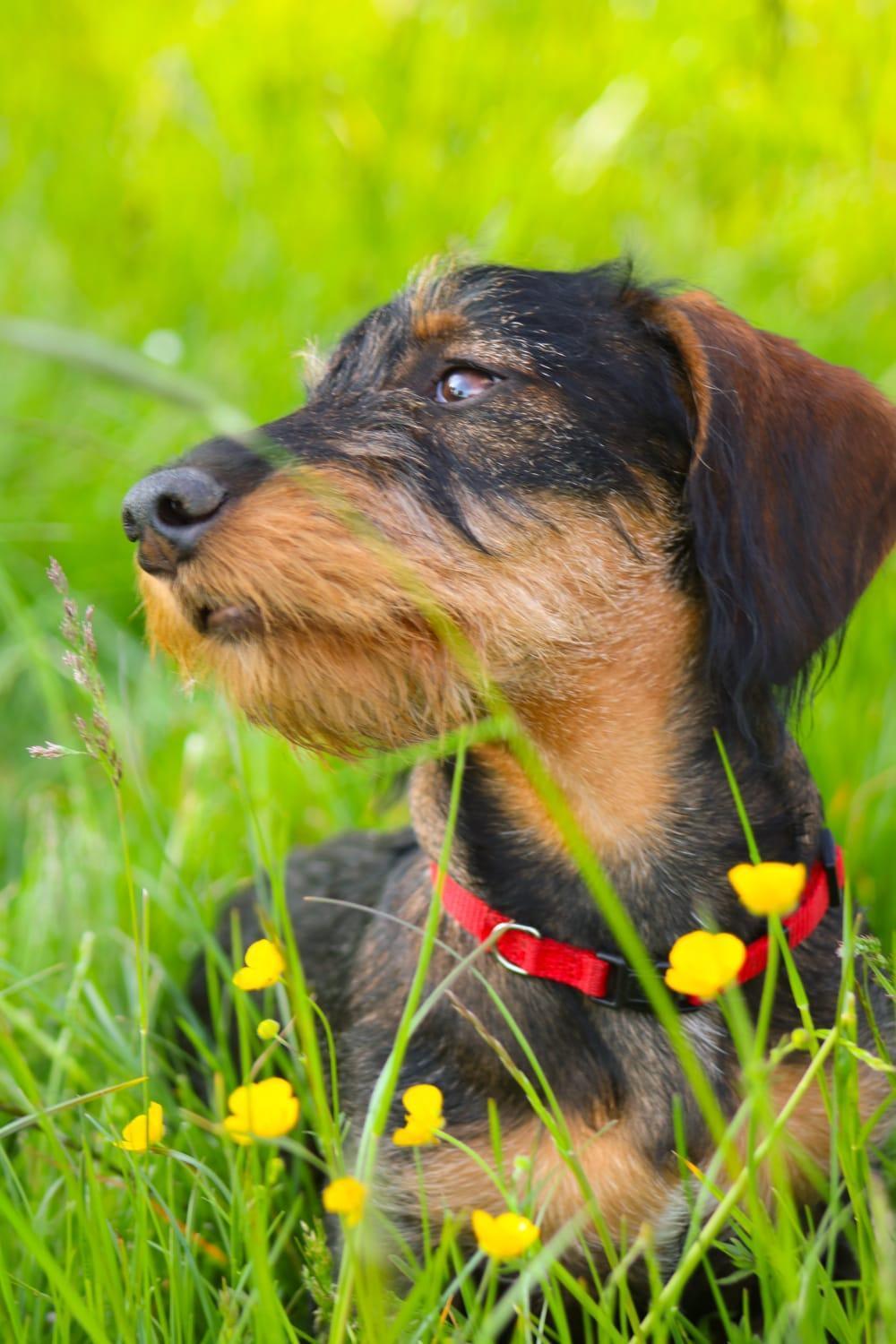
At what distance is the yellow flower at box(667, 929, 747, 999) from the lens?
1355 millimetres

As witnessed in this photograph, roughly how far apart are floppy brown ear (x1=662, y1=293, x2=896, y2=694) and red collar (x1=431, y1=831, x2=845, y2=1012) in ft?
1.42

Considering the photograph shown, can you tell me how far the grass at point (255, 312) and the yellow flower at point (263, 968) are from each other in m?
0.30

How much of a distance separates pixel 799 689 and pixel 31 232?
5.50 metres

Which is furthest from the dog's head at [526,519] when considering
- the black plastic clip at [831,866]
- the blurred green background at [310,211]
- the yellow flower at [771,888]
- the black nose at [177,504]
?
the blurred green background at [310,211]

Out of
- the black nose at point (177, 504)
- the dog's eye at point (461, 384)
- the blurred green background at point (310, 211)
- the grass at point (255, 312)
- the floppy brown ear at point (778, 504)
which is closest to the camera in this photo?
the black nose at point (177, 504)

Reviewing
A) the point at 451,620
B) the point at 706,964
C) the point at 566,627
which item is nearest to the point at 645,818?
the point at 566,627

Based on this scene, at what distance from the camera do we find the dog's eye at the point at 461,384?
2.51 metres

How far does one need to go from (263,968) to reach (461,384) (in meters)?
1.29

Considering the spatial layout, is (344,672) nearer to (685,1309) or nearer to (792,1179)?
(792,1179)

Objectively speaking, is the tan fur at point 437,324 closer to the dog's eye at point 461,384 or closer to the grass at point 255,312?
the dog's eye at point 461,384

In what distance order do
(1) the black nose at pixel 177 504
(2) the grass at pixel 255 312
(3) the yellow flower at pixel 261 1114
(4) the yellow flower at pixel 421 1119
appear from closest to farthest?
1. (3) the yellow flower at pixel 261 1114
2. (4) the yellow flower at pixel 421 1119
3. (1) the black nose at pixel 177 504
4. (2) the grass at pixel 255 312

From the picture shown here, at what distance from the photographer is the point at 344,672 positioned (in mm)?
2195

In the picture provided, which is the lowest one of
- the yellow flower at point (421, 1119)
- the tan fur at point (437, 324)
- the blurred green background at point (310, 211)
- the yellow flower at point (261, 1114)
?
the yellow flower at point (421, 1119)

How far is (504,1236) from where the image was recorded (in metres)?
1.38
